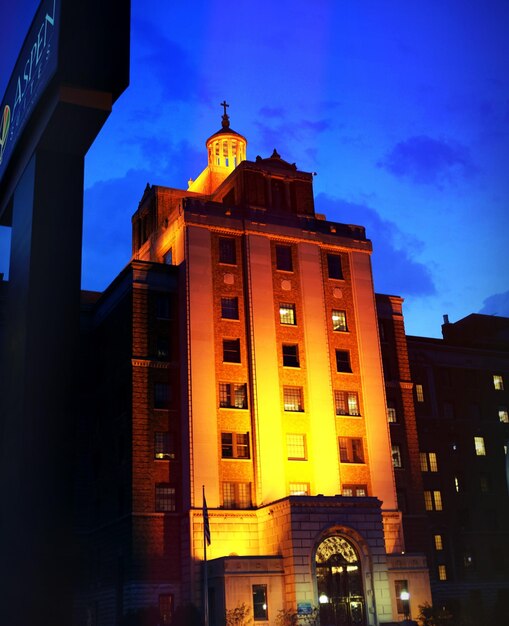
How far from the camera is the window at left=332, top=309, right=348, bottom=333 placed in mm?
66438

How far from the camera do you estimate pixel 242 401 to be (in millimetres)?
61219

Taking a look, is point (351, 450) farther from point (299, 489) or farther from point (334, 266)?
point (334, 266)

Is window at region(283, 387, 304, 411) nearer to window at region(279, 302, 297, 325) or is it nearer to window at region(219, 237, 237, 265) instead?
window at region(279, 302, 297, 325)

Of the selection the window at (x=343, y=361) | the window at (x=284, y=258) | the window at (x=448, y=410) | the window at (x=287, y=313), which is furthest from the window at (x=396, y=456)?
the window at (x=284, y=258)

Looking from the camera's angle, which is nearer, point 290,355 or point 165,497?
point 165,497

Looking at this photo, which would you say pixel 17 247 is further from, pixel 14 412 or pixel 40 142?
pixel 14 412

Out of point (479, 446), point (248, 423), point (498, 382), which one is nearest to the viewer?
point (248, 423)

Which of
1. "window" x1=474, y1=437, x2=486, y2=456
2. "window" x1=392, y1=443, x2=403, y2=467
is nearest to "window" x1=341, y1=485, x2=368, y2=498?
"window" x1=392, y1=443, x2=403, y2=467

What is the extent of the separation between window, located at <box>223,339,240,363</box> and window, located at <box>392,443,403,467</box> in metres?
15.8

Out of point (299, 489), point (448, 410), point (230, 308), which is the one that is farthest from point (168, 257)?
point (448, 410)

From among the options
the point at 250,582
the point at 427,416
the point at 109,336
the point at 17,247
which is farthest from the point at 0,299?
the point at 427,416

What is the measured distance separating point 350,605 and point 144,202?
4114 centimetres

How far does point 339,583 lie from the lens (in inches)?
2159

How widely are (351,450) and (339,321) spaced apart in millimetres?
10504
